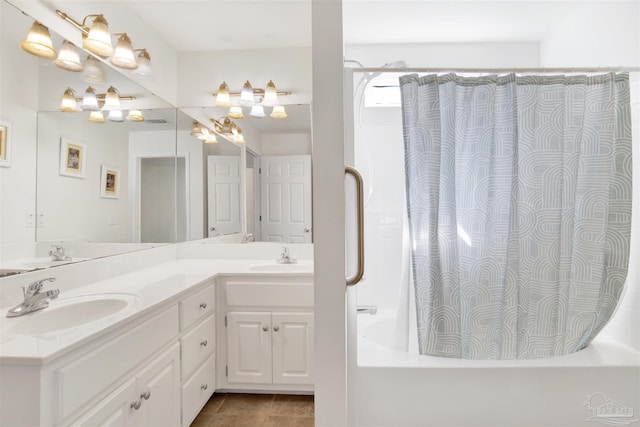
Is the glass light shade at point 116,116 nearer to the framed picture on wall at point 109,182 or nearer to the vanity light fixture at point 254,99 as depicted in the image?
the framed picture on wall at point 109,182

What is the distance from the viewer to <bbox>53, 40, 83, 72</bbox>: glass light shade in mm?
1590

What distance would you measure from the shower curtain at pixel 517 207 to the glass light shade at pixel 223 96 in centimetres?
153

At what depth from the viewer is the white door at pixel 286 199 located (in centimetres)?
258

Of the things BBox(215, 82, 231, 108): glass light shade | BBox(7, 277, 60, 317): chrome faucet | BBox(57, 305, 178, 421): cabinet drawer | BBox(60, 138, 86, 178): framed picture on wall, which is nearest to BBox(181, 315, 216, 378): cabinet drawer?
BBox(57, 305, 178, 421): cabinet drawer

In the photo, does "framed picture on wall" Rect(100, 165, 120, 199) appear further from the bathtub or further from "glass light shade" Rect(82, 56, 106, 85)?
the bathtub

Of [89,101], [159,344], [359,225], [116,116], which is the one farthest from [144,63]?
[359,225]

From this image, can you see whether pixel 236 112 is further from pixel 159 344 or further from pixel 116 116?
pixel 159 344

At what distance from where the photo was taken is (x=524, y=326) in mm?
1582

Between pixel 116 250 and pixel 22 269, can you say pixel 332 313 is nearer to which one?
pixel 22 269

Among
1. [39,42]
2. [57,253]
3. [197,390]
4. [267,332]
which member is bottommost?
[197,390]

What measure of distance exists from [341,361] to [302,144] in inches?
67.9

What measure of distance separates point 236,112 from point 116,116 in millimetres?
880

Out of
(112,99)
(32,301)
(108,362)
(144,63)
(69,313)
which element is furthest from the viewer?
(144,63)

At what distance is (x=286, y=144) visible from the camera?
2.61m
